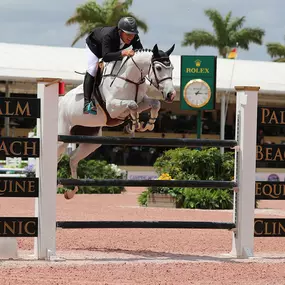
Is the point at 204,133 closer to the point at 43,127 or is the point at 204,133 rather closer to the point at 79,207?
the point at 79,207

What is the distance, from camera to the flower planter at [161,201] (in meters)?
17.9

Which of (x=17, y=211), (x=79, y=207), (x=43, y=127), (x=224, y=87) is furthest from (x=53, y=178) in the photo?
(x=224, y=87)

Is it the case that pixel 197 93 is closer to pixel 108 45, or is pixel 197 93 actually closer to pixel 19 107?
pixel 108 45

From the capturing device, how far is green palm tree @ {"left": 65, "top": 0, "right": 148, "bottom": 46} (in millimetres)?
54156

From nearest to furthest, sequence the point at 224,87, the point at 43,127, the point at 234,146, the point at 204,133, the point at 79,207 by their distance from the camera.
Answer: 1. the point at 43,127
2. the point at 234,146
3. the point at 79,207
4. the point at 224,87
5. the point at 204,133

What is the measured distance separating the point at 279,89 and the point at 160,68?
21773 mm

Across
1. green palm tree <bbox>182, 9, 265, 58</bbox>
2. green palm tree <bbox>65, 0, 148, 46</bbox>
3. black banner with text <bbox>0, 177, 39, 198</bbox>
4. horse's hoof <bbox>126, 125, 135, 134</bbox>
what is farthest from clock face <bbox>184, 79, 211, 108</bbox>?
green palm tree <bbox>182, 9, 265, 58</bbox>

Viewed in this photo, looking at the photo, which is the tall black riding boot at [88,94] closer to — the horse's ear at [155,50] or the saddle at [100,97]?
the saddle at [100,97]

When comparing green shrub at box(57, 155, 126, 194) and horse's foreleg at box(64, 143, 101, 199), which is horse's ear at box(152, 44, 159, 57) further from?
green shrub at box(57, 155, 126, 194)

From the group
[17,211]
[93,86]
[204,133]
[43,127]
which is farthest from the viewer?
[204,133]

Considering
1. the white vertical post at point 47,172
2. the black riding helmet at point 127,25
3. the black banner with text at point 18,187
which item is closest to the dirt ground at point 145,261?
the white vertical post at point 47,172

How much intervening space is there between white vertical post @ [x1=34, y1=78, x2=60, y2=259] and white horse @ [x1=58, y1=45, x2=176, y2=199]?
152 cm

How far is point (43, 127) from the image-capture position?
885cm

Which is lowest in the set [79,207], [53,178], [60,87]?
[79,207]
